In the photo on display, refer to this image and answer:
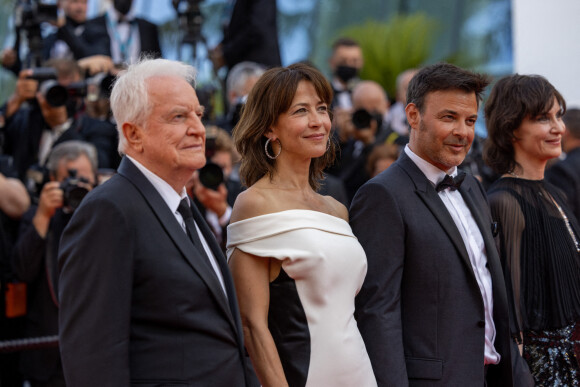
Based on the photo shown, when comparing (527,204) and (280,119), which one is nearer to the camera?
(280,119)

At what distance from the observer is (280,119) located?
9.86 feet

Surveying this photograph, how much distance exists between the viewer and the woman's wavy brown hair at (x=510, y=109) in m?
3.62

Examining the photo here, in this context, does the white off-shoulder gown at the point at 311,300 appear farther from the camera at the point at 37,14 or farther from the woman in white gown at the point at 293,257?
the camera at the point at 37,14

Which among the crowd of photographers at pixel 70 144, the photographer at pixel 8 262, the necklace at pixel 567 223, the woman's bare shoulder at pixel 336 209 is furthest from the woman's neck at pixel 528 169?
the photographer at pixel 8 262

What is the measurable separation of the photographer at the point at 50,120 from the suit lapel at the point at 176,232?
2.68m

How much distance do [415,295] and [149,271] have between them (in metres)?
1.08

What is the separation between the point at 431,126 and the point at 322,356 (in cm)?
99

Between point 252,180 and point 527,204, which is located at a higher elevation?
point 252,180

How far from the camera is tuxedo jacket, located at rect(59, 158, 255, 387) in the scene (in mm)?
2260

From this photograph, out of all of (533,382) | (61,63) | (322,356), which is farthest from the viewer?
(61,63)

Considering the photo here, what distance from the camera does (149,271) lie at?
7.70 ft

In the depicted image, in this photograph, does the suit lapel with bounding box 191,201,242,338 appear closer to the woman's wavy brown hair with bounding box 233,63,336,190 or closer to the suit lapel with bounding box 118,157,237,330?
the suit lapel with bounding box 118,157,237,330

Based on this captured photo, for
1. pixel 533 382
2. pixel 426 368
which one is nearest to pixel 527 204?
pixel 533 382

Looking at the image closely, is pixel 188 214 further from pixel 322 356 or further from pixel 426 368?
pixel 426 368
